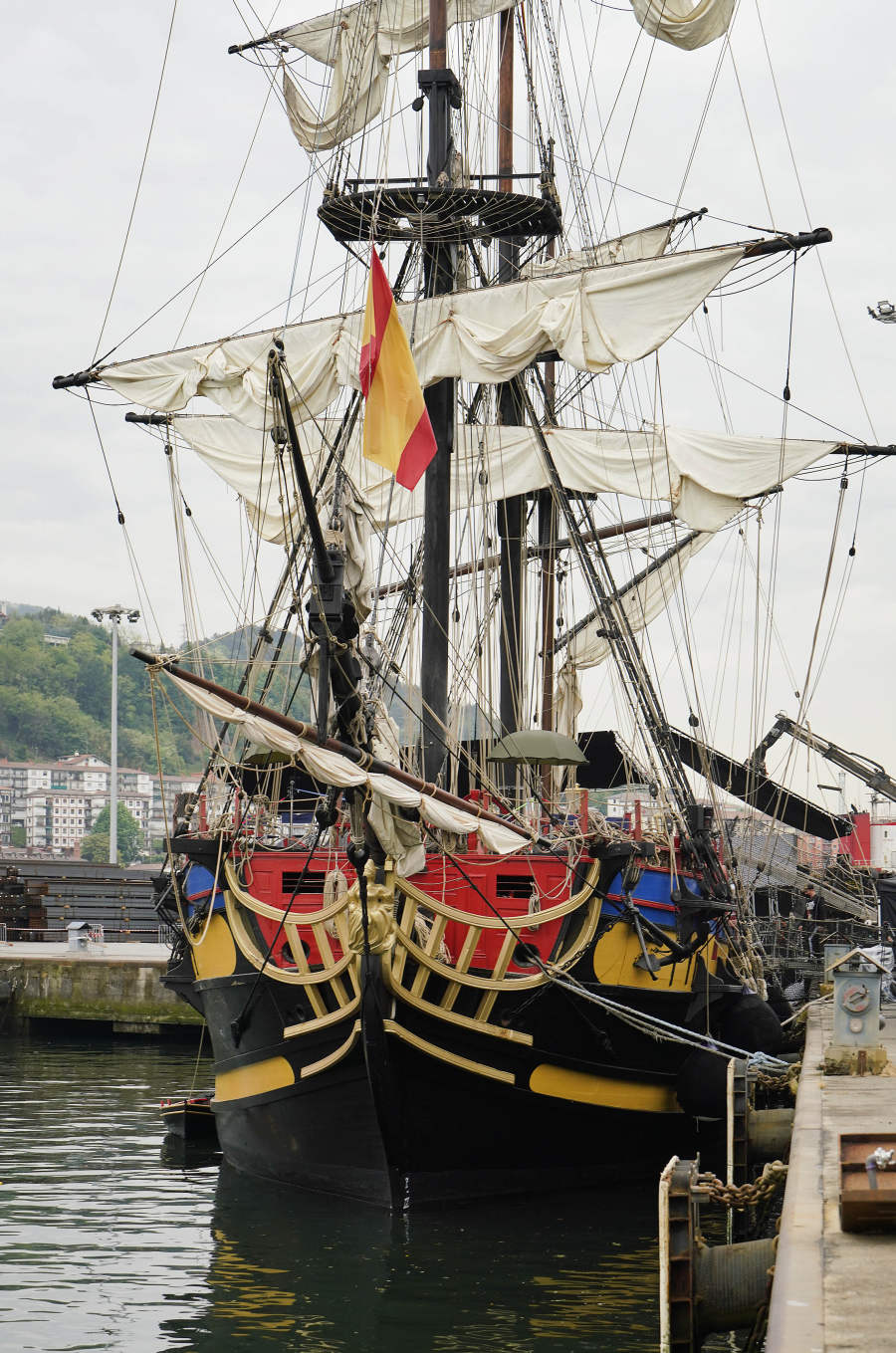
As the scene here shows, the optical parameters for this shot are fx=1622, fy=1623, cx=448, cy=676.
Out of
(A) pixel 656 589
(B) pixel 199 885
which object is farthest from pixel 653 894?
(A) pixel 656 589

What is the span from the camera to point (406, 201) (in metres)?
22.2

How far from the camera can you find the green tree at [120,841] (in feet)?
411

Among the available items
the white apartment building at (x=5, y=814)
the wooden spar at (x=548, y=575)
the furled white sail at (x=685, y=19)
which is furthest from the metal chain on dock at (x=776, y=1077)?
the white apartment building at (x=5, y=814)

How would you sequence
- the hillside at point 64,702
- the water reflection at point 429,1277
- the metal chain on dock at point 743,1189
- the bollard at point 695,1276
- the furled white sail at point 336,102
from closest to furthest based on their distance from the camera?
the bollard at point 695,1276 < the metal chain on dock at point 743,1189 < the water reflection at point 429,1277 < the furled white sail at point 336,102 < the hillside at point 64,702

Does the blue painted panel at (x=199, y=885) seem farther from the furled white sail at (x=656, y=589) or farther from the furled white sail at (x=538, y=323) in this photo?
the furled white sail at (x=656, y=589)

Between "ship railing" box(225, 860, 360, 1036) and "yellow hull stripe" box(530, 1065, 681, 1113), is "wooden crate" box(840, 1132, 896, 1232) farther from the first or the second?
"yellow hull stripe" box(530, 1065, 681, 1113)

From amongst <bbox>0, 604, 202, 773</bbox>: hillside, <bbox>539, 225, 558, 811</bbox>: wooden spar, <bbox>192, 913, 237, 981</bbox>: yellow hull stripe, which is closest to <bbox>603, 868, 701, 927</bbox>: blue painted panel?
<bbox>192, 913, 237, 981</bbox>: yellow hull stripe

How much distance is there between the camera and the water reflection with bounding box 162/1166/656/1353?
11.8m

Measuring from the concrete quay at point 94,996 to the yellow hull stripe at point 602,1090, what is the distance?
48.0 feet

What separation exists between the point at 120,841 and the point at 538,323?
12046 cm

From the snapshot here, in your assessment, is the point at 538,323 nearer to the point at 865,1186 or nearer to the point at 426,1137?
the point at 426,1137

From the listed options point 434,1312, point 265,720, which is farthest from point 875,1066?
point 265,720

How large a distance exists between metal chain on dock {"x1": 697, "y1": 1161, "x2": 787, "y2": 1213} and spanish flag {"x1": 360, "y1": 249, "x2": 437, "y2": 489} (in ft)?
22.0

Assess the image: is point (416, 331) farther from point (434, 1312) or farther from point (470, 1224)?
point (434, 1312)
